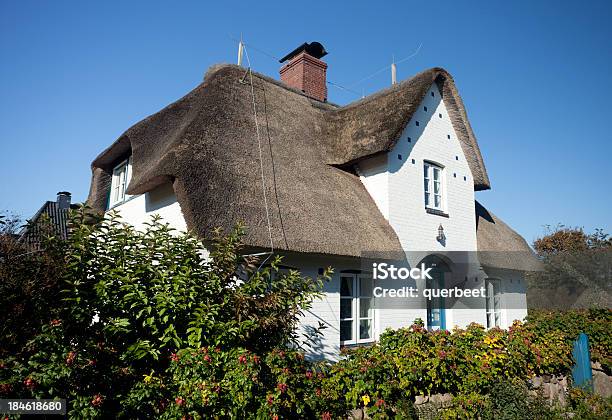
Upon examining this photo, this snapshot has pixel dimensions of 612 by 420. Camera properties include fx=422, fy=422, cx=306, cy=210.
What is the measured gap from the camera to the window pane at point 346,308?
30.0 ft

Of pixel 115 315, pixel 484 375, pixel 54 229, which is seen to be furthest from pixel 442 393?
pixel 54 229

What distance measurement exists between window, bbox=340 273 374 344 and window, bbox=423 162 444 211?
323cm

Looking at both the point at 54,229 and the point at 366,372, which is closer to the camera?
the point at 54,229

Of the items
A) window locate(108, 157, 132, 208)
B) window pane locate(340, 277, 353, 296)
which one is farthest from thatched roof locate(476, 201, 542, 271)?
window locate(108, 157, 132, 208)

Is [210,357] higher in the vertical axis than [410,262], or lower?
lower

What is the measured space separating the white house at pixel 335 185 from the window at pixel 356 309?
0.03 m

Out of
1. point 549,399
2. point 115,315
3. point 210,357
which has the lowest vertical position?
point 549,399

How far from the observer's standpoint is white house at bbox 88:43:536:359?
779cm

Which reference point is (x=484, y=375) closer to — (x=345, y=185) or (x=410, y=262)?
(x=410, y=262)

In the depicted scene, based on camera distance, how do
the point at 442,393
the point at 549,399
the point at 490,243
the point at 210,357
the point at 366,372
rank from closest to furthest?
the point at 210,357, the point at 366,372, the point at 442,393, the point at 549,399, the point at 490,243

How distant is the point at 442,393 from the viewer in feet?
21.2

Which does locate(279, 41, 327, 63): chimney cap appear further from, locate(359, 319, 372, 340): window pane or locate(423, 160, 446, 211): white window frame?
locate(359, 319, 372, 340): window pane

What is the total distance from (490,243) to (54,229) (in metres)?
12.2

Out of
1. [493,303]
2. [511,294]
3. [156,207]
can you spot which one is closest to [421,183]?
[493,303]
